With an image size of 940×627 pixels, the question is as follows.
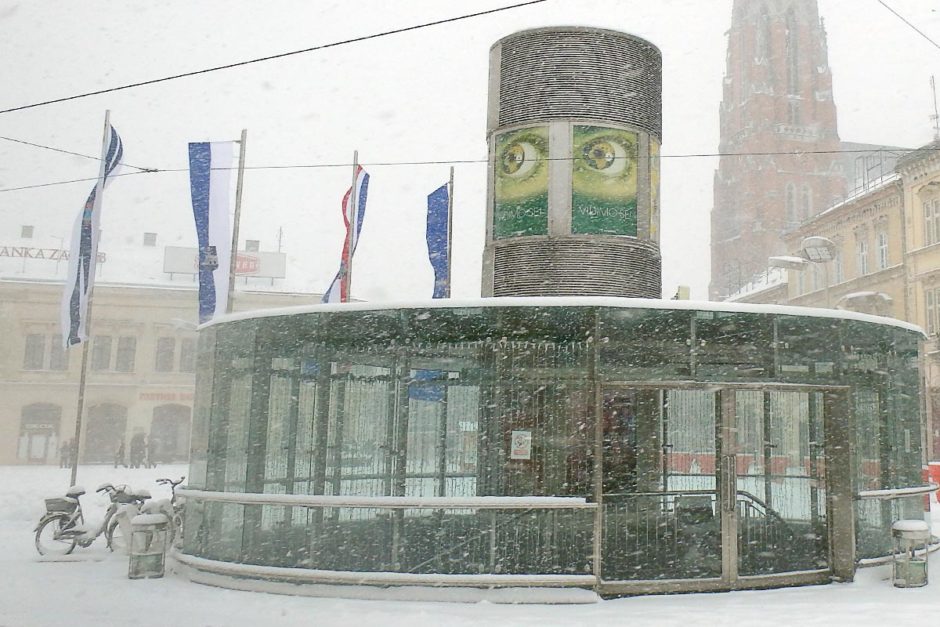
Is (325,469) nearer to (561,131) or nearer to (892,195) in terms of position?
(561,131)

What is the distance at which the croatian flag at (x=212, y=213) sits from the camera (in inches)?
764

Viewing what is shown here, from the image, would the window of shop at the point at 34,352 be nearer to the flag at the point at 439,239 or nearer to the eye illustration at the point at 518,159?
the flag at the point at 439,239

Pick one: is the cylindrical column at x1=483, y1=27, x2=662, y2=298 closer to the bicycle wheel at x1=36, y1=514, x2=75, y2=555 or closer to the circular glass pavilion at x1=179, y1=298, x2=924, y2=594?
the circular glass pavilion at x1=179, y1=298, x2=924, y2=594

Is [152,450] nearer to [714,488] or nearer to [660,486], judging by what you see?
[660,486]

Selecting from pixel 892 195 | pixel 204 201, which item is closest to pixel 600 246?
pixel 204 201

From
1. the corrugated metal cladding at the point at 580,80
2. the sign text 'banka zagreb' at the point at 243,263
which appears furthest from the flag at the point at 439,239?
the sign text 'banka zagreb' at the point at 243,263

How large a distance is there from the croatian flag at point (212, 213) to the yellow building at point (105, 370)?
24599 millimetres

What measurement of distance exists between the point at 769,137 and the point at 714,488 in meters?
75.0

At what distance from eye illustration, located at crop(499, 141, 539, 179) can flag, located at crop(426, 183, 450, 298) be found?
18.5 ft

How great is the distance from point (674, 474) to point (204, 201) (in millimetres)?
12349

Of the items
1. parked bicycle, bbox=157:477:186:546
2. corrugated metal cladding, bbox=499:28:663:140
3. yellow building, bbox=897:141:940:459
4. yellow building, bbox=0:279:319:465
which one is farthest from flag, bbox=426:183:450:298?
yellow building, bbox=0:279:319:465

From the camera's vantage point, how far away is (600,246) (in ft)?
44.0

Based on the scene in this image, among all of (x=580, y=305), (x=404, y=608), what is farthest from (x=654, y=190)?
(x=404, y=608)

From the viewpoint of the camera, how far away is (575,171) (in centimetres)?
1352
